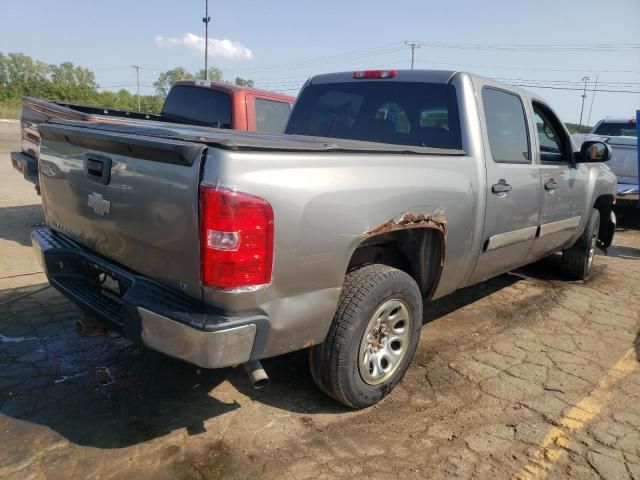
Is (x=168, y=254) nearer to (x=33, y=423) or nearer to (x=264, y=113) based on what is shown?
(x=33, y=423)

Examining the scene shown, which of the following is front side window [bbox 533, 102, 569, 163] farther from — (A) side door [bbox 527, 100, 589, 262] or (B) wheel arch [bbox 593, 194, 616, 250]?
(B) wheel arch [bbox 593, 194, 616, 250]

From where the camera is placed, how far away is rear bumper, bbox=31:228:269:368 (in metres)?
2.09

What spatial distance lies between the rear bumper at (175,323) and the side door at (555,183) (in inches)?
118

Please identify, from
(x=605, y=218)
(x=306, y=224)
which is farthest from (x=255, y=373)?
(x=605, y=218)

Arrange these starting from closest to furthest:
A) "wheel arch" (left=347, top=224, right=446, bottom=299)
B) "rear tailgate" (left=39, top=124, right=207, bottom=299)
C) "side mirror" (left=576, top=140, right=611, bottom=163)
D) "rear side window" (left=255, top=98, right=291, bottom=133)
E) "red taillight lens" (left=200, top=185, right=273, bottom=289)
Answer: "red taillight lens" (left=200, top=185, right=273, bottom=289) → "rear tailgate" (left=39, top=124, right=207, bottom=299) → "wheel arch" (left=347, top=224, right=446, bottom=299) → "side mirror" (left=576, top=140, right=611, bottom=163) → "rear side window" (left=255, top=98, right=291, bottom=133)

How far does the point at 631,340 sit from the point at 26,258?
5791mm

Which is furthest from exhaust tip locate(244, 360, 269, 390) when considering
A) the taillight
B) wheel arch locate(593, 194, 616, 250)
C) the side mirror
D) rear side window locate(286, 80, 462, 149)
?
wheel arch locate(593, 194, 616, 250)

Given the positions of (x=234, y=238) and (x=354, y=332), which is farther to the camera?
(x=354, y=332)

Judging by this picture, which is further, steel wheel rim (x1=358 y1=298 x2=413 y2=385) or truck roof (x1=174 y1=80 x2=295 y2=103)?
truck roof (x1=174 y1=80 x2=295 y2=103)

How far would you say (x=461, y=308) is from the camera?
4.70 meters

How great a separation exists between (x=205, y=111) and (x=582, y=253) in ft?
16.5

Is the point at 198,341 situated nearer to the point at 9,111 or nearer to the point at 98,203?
the point at 98,203

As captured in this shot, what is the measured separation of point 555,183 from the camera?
14.1 feet

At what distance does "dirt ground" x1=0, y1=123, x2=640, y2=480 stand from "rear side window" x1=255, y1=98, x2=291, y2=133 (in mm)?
3562
